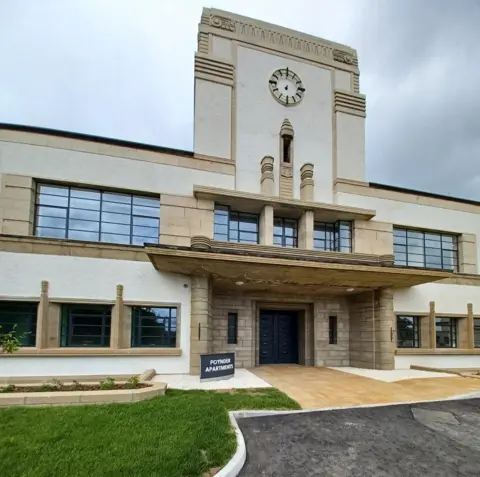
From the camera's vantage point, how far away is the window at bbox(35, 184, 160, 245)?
13.1 m

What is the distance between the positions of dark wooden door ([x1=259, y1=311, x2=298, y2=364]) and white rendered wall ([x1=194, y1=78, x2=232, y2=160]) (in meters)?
7.33

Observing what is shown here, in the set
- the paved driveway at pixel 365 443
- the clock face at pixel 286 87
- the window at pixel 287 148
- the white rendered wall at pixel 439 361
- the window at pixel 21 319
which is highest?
the clock face at pixel 286 87

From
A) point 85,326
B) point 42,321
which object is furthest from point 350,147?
point 42,321

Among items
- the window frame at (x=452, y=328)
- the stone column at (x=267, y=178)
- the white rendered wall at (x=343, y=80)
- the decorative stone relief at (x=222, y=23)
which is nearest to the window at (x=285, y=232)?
the stone column at (x=267, y=178)

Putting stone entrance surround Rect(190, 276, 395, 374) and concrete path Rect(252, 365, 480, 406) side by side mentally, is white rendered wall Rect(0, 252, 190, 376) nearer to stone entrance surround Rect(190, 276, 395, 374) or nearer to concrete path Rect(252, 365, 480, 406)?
stone entrance surround Rect(190, 276, 395, 374)

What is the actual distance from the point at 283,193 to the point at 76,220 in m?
8.11

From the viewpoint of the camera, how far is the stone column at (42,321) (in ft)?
38.7

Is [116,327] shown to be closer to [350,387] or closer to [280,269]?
[280,269]

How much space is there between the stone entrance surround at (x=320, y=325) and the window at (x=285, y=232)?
89.3 inches

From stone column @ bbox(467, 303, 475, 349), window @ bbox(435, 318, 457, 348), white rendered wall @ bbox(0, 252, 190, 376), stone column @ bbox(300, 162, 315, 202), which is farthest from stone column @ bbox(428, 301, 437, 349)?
white rendered wall @ bbox(0, 252, 190, 376)

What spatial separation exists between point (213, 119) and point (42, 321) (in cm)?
989

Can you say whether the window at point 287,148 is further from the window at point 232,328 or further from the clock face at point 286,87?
the window at point 232,328

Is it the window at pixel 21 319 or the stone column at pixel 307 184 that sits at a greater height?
the stone column at pixel 307 184

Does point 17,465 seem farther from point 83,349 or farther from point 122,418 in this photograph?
point 83,349
